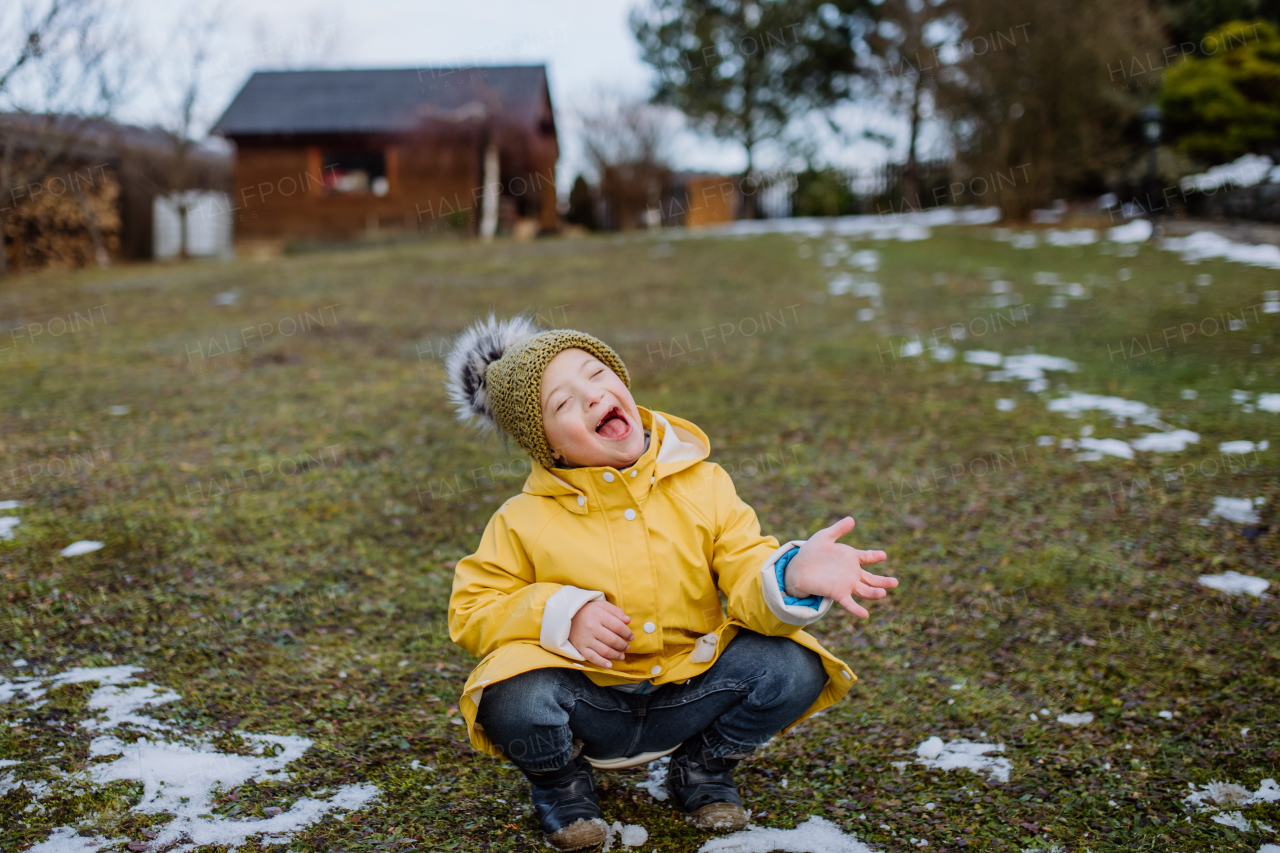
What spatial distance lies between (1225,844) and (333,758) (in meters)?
2.04

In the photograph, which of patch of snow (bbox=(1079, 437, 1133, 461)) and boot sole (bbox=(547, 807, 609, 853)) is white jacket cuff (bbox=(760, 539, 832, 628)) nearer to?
boot sole (bbox=(547, 807, 609, 853))

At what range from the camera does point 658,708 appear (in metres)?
1.96

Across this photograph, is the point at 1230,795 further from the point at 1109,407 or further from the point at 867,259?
the point at 867,259

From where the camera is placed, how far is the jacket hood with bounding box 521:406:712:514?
1.92m

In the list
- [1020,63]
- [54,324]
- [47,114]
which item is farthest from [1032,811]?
[1020,63]

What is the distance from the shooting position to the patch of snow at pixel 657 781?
2133mm

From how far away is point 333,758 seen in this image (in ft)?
7.36

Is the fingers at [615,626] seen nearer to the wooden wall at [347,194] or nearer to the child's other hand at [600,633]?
the child's other hand at [600,633]

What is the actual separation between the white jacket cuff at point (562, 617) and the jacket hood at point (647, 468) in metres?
0.20

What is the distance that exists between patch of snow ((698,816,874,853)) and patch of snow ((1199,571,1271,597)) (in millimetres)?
1861

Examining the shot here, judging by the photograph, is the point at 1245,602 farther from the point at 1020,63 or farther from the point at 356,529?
the point at 1020,63

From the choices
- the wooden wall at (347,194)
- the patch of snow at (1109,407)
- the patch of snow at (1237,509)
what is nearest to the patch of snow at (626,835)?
the patch of snow at (1237,509)

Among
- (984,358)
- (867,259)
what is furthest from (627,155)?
(984,358)

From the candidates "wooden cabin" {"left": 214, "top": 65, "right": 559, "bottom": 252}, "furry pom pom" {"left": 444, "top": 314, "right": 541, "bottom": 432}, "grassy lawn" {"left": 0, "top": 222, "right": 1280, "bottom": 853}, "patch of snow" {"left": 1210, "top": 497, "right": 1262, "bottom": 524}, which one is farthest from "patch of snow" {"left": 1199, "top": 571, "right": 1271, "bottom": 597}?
"wooden cabin" {"left": 214, "top": 65, "right": 559, "bottom": 252}
